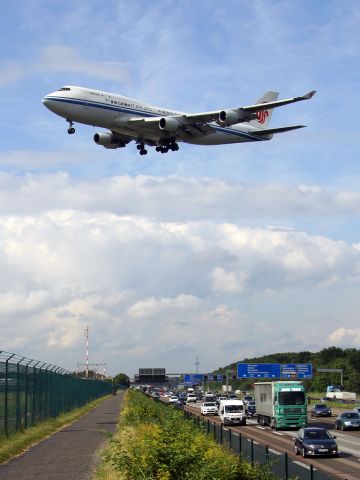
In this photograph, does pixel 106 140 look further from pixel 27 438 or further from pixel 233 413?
pixel 27 438

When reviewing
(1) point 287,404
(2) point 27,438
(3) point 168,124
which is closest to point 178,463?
(2) point 27,438

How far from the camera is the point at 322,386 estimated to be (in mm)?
173125

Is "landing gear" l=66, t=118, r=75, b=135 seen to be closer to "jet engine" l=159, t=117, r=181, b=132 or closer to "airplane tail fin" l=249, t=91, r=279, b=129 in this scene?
"jet engine" l=159, t=117, r=181, b=132

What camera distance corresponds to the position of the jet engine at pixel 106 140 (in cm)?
5544

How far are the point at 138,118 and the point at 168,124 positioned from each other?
2.54 meters

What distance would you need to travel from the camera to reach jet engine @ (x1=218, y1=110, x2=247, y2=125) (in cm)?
5247

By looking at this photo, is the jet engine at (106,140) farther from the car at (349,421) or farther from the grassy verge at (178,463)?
the grassy verge at (178,463)

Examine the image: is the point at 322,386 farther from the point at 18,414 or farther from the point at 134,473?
the point at 134,473

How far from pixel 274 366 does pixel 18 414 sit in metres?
68.5

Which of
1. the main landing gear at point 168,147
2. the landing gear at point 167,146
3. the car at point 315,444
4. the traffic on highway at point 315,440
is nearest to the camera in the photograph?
the traffic on highway at point 315,440

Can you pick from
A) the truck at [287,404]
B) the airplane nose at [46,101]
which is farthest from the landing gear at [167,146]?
the truck at [287,404]

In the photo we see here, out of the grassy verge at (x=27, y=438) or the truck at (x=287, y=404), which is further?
the truck at (x=287, y=404)

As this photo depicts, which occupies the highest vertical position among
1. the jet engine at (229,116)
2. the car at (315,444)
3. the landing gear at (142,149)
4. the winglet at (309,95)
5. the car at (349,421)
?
the winglet at (309,95)

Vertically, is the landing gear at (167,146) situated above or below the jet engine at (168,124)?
below
